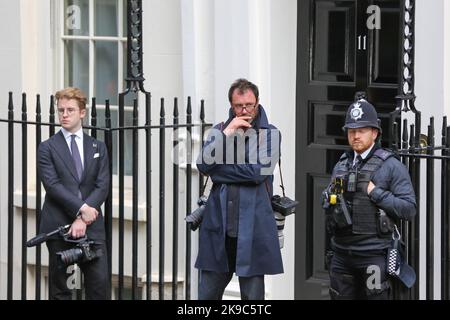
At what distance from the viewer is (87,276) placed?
31.1ft

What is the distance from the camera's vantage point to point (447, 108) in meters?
9.77

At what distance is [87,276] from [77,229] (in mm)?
409

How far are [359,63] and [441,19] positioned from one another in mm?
1051

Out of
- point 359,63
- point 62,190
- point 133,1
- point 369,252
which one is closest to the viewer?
point 369,252

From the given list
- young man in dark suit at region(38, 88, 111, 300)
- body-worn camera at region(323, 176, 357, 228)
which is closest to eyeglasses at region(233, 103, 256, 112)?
body-worn camera at region(323, 176, 357, 228)

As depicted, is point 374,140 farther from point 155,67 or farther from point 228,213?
point 155,67

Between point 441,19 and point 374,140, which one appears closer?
point 374,140

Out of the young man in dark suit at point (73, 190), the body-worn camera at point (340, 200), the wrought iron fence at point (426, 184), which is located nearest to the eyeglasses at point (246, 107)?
the body-worn camera at point (340, 200)

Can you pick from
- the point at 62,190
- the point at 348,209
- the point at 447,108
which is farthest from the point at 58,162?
the point at 447,108

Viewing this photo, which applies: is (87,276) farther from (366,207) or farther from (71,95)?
(366,207)

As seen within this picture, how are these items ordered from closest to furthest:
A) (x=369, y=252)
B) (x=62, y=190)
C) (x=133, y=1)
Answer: (x=369, y=252) → (x=62, y=190) → (x=133, y=1)

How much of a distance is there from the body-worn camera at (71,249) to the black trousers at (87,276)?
0.32 feet

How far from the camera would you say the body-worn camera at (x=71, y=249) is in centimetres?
Result: 921

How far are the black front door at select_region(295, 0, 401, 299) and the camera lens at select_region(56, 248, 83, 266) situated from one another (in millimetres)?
2284
